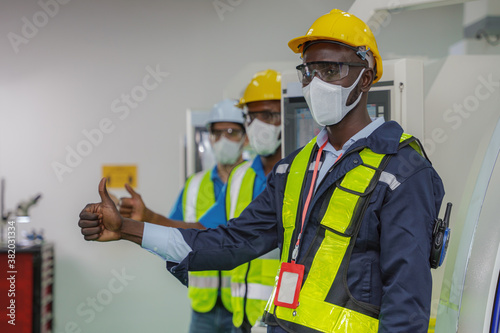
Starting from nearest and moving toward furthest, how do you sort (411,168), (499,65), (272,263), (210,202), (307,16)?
(411,168)
(499,65)
(272,263)
(210,202)
(307,16)

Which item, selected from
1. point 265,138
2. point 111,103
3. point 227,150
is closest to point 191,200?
point 227,150

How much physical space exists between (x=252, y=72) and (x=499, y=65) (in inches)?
97.9

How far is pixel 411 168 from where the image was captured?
3.95 feet

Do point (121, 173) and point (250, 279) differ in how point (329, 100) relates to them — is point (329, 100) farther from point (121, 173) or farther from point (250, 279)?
point (121, 173)

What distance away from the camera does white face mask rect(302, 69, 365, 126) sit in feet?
4.48

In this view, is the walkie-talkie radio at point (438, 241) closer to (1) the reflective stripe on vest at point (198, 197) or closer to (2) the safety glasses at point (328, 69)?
(2) the safety glasses at point (328, 69)

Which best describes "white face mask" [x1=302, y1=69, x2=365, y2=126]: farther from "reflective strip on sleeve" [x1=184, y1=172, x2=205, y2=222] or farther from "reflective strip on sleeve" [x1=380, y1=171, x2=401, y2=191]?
"reflective strip on sleeve" [x1=184, y1=172, x2=205, y2=222]

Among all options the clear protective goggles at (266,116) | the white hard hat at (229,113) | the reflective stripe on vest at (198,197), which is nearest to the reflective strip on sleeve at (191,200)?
the reflective stripe on vest at (198,197)

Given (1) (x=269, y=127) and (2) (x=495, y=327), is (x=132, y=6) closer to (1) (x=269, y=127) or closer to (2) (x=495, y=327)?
(1) (x=269, y=127)

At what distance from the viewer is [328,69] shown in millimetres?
1377

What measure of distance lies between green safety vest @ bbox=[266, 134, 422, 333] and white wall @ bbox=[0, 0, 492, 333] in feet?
9.69

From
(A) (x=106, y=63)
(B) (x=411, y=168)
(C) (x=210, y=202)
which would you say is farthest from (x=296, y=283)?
(A) (x=106, y=63)

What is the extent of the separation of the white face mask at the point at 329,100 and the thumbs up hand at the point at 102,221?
63 centimetres

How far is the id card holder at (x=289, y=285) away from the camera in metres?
1.25
